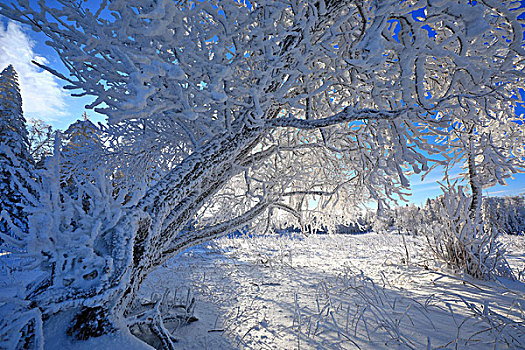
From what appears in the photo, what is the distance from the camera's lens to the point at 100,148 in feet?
12.2

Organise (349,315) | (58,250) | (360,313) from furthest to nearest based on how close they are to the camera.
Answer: (349,315), (360,313), (58,250)

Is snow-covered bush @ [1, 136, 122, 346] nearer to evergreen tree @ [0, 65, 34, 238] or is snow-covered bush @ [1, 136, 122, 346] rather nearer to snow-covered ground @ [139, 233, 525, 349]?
snow-covered ground @ [139, 233, 525, 349]

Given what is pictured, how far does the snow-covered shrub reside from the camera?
12.6 feet

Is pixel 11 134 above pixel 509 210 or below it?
below

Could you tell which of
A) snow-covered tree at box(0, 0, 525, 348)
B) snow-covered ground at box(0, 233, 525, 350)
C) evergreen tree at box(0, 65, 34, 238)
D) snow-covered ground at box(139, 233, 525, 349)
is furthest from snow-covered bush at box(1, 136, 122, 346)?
evergreen tree at box(0, 65, 34, 238)

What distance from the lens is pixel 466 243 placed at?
3977mm

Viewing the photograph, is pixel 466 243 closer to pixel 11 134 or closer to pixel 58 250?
pixel 58 250

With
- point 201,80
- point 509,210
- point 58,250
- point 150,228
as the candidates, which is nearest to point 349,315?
point 150,228

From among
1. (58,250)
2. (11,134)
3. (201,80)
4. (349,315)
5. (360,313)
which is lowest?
(349,315)

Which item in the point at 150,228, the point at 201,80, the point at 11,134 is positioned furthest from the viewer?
the point at 11,134

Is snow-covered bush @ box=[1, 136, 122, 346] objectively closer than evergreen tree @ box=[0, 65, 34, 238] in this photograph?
Yes

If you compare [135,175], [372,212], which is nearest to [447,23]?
[372,212]

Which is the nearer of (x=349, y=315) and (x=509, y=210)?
(x=349, y=315)

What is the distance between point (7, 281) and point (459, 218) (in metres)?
8.98
